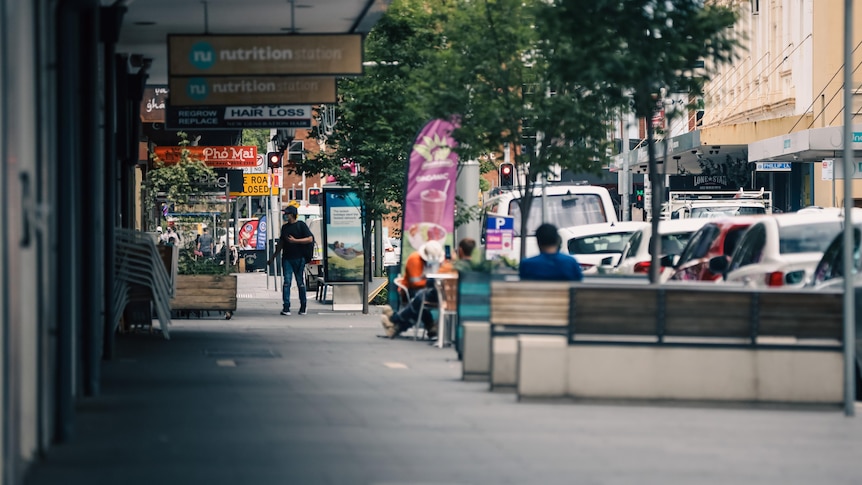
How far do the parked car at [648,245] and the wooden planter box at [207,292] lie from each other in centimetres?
587

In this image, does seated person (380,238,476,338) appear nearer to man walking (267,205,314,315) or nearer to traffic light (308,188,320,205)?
man walking (267,205,314,315)

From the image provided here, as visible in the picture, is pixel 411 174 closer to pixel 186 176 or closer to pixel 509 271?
pixel 509 271

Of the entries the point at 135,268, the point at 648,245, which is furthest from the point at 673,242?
the point at 135,268

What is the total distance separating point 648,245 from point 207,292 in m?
6.86

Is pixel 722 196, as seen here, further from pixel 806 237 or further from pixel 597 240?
pixel 806 237

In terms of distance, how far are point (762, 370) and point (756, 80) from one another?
43.1 metres

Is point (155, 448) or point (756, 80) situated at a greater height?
point (756, 80)

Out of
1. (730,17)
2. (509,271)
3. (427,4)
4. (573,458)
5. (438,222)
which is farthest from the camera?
(427,4)

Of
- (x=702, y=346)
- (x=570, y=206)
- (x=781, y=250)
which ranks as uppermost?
(x=570, y=206)

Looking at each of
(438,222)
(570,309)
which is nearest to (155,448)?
(570,309)

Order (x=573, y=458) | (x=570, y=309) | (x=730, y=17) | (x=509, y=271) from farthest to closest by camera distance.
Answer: (x=509, y=271) < (x=730, y=17) < (x=570, y=309) < (x=573, y=458)

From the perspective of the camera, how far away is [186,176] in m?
30.9

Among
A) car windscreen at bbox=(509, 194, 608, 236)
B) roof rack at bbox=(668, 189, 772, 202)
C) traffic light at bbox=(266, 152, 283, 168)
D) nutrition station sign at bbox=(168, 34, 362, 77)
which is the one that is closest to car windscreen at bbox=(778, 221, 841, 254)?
nutrition station sign at bbox=(168, 34, 362, 77)

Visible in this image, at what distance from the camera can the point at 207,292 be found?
2506 cm
